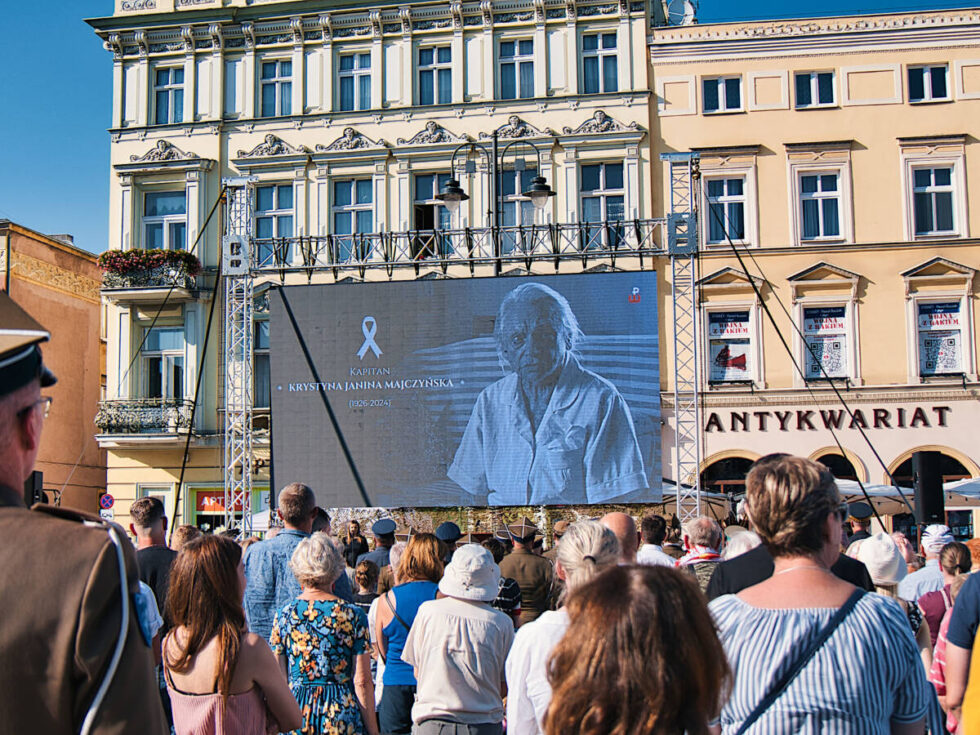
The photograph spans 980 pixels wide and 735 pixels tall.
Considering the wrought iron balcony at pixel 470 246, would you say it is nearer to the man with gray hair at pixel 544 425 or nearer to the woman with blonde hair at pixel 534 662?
the man with gray hair at pixel 544 425

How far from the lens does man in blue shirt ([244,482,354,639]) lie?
6.52m

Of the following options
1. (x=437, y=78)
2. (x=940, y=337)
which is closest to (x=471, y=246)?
(x=437, y=78)

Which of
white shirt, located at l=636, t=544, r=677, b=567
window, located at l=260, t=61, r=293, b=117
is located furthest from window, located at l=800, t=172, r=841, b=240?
white shirt, located at l=636, t=544, r=677, b=567

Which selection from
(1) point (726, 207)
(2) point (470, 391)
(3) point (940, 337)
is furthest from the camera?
(1) point (726, 207)

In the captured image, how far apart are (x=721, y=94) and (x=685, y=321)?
5.38 meters

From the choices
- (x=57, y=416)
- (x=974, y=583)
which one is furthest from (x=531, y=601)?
(x=57, y=416)

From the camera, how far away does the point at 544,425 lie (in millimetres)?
20953

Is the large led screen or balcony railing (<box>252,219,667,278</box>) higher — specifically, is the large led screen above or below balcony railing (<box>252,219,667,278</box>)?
below

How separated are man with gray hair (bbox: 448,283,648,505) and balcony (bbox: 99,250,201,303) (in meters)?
8.51

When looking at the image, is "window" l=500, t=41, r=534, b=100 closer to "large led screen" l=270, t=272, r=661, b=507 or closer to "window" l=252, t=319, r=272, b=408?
"large led screen" l=270, t=272, r=661, b=507

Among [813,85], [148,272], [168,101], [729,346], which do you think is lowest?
[729,346]

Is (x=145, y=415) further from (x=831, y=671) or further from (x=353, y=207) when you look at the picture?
(x=831, y=671)

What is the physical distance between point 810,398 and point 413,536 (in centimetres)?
1846

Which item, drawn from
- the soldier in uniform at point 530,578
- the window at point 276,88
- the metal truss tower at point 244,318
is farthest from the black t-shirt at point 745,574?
the window at point 276,88
